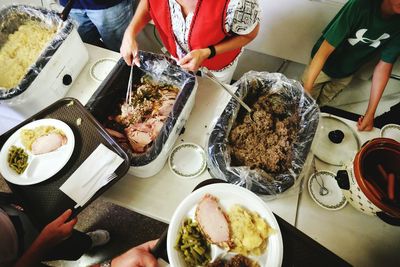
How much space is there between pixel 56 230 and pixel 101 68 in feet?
2.46

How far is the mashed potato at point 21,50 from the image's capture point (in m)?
1.18

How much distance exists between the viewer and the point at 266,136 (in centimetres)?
107

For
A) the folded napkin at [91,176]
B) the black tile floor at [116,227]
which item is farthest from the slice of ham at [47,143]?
the black tile floor at [116,227]

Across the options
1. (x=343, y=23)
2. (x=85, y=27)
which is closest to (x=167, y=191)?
(x=343, y=23)

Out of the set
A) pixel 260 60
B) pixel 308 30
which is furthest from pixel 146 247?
pixel 260 60

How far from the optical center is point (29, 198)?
3.15ft

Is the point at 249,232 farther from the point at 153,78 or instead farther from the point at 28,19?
the point at 28,19

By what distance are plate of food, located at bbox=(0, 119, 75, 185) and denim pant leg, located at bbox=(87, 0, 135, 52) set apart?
83 centimetres

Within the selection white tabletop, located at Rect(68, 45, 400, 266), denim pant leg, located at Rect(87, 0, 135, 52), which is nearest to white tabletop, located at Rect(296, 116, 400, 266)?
white tabletop, located at Rect(68, 45, 400, 266)

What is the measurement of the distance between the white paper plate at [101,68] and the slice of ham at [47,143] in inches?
15.9

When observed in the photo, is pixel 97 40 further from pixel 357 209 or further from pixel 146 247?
pixel 357 209

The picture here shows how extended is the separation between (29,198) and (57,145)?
195 mm

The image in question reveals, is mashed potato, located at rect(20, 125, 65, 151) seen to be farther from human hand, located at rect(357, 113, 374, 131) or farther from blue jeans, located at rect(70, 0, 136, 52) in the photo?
human hand, located at rect(357, 113, 374, 131)

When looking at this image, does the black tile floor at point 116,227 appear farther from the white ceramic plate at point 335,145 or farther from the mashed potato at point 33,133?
the white ceramic plate at point 335,145
